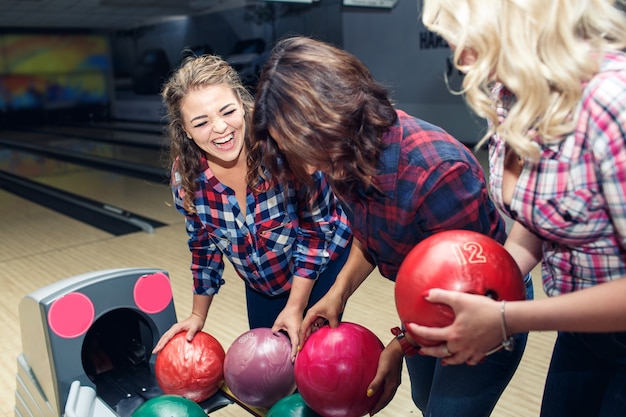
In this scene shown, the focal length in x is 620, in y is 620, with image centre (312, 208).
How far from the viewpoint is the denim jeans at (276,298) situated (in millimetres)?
1502

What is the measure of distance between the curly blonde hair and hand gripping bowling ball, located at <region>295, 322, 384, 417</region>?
44 cm

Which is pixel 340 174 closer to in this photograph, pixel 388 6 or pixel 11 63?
pixel 388 6

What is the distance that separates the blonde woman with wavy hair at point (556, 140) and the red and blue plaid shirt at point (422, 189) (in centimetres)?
10

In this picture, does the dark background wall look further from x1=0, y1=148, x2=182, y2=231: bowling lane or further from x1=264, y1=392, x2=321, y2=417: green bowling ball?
x1=264, y1=392, x2=321, y2=417: green bowling ball

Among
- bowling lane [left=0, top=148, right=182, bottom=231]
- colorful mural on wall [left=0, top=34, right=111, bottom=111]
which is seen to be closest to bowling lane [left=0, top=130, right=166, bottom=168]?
bowling lane [left=0, top=148, right=182, bottom=231]

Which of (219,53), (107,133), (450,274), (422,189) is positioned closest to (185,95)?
(422,189)

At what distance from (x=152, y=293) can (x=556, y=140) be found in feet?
3.67

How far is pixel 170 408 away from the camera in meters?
1.24

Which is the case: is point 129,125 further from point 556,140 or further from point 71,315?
point 556,140

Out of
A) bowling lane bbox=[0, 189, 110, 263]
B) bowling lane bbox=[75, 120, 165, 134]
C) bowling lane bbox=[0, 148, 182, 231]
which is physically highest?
bowling lane bbox=[0, 189, 110, 263]

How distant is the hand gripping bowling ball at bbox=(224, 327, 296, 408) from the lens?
1.31m

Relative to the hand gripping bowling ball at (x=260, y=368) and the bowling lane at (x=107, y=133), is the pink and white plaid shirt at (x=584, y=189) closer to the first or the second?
the hand gripping bowling ball at (x=260, y=368)

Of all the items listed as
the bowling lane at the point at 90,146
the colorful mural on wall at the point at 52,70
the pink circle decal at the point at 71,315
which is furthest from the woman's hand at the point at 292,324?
the colorful mural on wall at the point at 52,70

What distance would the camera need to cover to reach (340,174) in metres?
0.92
